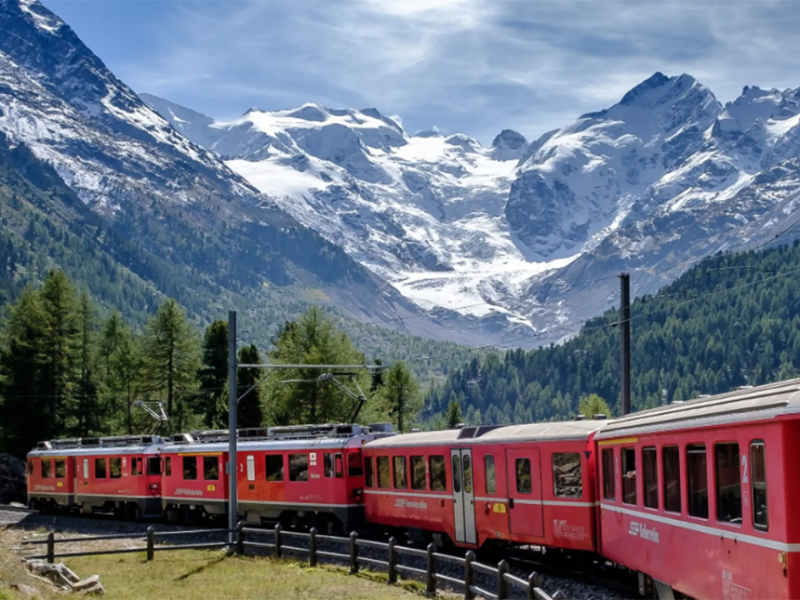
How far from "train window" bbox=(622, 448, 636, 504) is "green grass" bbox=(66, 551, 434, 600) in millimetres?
5738

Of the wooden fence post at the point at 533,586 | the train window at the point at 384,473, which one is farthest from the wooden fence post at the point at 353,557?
the wooden fence post at the point at 533,586

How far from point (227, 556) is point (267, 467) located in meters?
7.29

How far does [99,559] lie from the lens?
34000mm

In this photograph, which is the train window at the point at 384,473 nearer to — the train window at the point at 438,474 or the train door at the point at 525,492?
the train window at the point at 438,474

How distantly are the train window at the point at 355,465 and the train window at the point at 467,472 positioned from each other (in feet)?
27.7

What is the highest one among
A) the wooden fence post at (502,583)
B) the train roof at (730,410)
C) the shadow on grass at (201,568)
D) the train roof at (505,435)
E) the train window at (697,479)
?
the train roof at (730,410)

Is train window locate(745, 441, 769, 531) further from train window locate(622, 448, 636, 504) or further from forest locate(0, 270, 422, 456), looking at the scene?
forest locate(0, 270, 422, 456)

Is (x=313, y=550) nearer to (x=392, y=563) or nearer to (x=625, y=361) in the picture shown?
(x=392, y=563)

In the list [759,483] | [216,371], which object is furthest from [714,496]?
[216,371]

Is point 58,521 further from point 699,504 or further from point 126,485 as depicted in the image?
point 699,504

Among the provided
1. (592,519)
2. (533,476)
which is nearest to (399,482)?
(533,476)

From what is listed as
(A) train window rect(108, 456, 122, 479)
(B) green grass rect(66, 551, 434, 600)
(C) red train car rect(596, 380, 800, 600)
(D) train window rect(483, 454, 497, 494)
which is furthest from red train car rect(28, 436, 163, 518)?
(C) red train car rect(596, 380, 800, 600)

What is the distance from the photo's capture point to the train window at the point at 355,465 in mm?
37000

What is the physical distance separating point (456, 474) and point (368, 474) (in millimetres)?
7303
